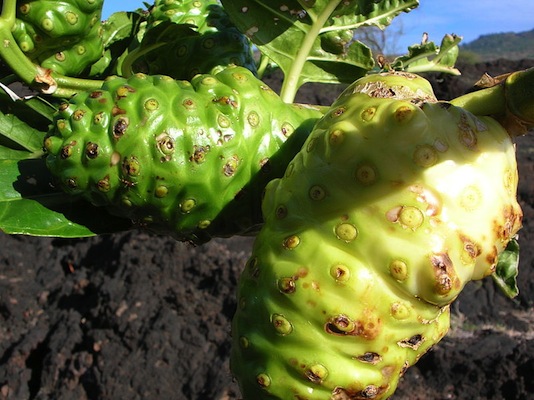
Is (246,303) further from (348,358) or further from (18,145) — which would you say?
(18,145)

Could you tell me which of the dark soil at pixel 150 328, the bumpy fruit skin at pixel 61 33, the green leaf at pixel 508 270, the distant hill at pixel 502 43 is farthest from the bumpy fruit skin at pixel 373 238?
the distant hill at pixel 502 43

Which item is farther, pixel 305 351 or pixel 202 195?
pixel 202 195

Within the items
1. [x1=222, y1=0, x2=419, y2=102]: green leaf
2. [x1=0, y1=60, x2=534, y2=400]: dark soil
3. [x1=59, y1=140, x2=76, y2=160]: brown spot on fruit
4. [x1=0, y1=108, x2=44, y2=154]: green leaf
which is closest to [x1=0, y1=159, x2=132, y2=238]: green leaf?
[x1=0, y1=108, x2=44, y2=154]: green leaf

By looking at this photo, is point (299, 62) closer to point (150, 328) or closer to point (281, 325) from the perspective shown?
point (281, 325)

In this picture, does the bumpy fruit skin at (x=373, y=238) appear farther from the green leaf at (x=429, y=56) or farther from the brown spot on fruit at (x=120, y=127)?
the green leaf at (x=429, y=56)

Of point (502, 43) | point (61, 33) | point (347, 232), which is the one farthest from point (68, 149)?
point (502, 43)

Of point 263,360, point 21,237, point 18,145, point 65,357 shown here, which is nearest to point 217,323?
point 65,357
